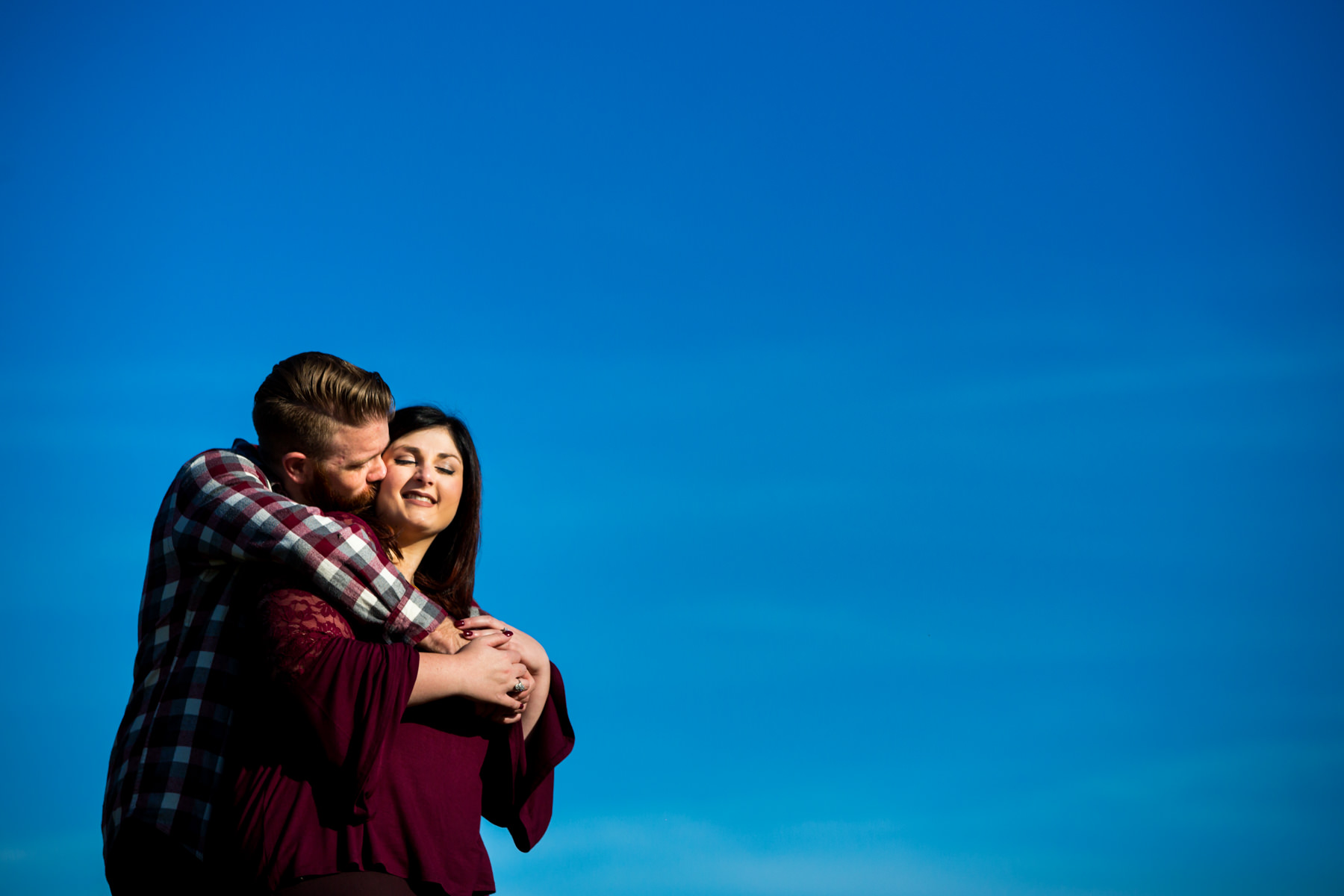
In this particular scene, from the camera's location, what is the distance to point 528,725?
4.66 meters

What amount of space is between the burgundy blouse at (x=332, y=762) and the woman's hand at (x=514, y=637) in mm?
358

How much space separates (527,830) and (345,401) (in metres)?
1.87

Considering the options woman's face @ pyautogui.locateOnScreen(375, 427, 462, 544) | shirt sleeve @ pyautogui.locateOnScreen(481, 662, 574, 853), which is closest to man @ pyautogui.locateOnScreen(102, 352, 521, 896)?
shirt sleeve @ pyautogui.locateOnScreen(481, 662, 574, 853)

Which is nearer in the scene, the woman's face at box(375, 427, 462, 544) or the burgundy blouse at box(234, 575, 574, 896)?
the burgundy blouse at box(234, 575, 574, 896)

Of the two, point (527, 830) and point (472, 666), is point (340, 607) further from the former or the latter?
point (527, 830)

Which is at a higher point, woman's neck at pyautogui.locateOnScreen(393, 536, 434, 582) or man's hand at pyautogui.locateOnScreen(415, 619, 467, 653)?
woman's neck at pyautogui.locateOnScreen(393, 536, 434, 582)

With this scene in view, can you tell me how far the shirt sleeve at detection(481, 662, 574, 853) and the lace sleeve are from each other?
1.10m

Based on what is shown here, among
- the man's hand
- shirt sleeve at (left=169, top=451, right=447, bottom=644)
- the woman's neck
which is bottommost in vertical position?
the man's hand

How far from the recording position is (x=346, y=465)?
4.16m

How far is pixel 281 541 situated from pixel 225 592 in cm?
29

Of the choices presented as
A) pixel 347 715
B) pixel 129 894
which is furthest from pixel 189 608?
pixel 129 894

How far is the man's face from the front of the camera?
412cm

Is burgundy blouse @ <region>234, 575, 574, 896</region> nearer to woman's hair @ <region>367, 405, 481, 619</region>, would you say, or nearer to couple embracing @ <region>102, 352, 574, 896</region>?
couple embracing @ <region>102, 352, 574, 896</region>

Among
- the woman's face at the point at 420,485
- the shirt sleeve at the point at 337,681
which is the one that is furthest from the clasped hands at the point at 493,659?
the woman's face at the point at 420,485
